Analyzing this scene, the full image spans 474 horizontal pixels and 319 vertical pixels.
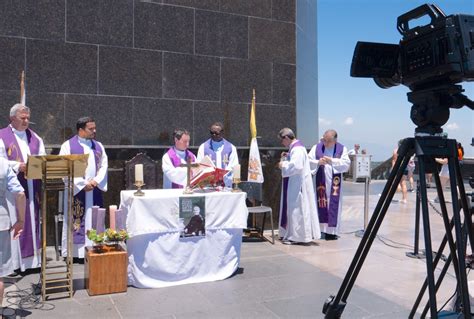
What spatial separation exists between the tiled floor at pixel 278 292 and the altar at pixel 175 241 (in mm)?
155

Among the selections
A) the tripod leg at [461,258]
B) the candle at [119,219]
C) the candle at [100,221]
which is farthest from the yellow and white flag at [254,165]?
the tripod leg at [461,258]

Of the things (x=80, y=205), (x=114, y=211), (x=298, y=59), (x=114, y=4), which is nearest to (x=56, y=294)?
(x=114, y=211)

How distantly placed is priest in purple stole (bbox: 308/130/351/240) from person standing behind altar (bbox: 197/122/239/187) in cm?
141

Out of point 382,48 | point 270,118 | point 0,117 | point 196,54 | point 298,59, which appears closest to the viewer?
point 382,48

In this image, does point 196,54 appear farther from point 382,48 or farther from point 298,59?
point 382,48

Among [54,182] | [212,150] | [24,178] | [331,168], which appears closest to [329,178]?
[331,168]

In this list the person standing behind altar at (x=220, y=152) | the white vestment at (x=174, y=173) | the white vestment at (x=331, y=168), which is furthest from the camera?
the white vestment at (x=331, y=168)

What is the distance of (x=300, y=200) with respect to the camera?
708cm

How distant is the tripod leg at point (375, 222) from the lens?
234 centimetres

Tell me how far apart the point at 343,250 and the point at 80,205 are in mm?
3741

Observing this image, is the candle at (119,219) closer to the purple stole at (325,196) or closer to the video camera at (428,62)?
the video camera at (428,62)

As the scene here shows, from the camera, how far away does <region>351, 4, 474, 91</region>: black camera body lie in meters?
1.96

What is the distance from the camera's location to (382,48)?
→ 2357mm

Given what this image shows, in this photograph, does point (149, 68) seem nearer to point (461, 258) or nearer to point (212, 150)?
point (212, 150)
